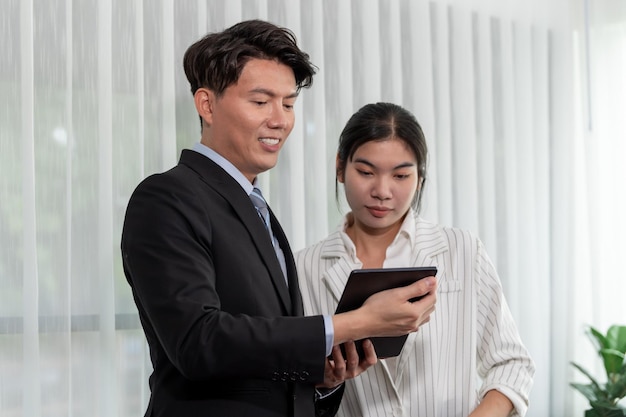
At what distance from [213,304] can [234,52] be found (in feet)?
1.65

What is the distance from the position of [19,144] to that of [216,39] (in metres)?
1.06

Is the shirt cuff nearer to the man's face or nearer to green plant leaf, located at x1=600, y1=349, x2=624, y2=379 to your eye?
the man's face

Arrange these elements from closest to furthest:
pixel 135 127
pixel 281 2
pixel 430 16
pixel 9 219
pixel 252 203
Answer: pixel 252 203, pixel 9 219, pixel 135 127, pixel 281 2, pixel 430 16

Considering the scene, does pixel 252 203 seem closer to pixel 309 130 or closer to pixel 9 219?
pixel 9 219

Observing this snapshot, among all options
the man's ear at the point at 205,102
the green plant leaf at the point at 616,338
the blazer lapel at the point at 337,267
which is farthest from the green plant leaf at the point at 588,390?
the man's ear at the point at 205,102

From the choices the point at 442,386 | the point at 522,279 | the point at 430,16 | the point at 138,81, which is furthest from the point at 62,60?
the point at 522,279

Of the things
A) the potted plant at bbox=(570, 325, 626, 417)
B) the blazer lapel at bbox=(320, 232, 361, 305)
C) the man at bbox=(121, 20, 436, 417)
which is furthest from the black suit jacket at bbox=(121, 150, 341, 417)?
the potted plant at bbox=(570, 325, 626, 417)

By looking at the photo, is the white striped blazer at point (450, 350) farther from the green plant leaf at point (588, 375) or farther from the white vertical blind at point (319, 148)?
the green plant leaf at point (588, 375)

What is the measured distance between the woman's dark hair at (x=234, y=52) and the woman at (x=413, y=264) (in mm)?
527

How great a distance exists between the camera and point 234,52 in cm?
158

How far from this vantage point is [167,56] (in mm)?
2771

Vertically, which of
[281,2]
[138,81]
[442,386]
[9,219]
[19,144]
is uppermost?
[281,2]

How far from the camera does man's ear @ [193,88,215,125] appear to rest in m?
1.61

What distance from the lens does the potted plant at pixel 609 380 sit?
3891 millimetres
